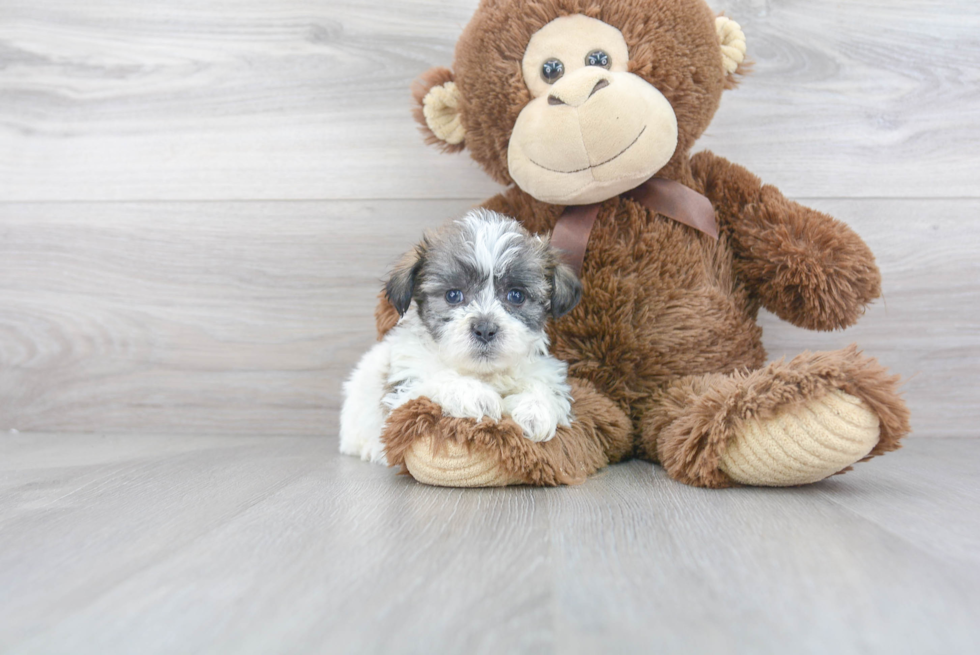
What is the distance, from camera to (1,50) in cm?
197

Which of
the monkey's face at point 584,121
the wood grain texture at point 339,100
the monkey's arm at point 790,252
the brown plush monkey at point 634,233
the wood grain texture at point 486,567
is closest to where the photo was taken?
the wood grain texture at point 486,567

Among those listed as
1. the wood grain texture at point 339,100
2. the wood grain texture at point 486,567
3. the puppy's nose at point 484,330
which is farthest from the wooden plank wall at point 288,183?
the puppy's nose at point 484,330

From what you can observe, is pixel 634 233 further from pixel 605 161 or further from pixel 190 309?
pixel 190 309

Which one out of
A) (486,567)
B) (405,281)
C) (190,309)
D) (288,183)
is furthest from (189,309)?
(486,567)

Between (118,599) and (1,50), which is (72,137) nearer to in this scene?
→ (1,50)

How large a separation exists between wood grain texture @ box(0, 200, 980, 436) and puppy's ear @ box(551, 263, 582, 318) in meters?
0.63

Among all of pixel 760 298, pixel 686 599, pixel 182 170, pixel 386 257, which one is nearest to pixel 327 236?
pixel 386 257

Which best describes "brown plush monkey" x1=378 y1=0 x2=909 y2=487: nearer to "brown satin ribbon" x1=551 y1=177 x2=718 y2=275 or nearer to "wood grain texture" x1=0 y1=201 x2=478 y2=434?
"brown satin ribbon" x1=551 y1=177 x2=718 y2=275

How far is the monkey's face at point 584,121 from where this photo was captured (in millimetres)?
1319

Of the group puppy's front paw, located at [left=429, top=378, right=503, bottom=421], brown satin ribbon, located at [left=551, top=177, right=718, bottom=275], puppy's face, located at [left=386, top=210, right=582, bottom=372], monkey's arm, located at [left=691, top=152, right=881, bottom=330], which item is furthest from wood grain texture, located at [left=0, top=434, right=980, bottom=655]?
brown satin ribbon, located at [left=551, top=177, right=718, bottom=275]

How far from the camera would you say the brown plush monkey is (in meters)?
1.21

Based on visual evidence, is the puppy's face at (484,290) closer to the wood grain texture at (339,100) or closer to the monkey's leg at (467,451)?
the monkey's leg at (467,451)

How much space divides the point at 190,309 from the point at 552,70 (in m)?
1.21

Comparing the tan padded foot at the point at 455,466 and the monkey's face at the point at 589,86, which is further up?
the monkey's face at the point at 589,86
